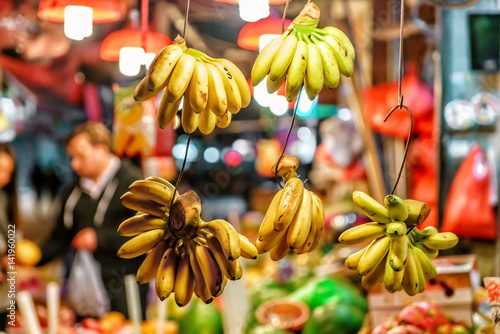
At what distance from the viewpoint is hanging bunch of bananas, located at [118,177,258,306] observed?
112 cm

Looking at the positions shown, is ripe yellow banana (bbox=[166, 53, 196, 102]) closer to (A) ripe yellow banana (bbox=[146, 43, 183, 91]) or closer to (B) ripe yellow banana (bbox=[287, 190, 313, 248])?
(A) ripe yellow banana (bbox=[146, 43, 183, 91])

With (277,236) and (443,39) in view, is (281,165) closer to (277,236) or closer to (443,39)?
(277,236)

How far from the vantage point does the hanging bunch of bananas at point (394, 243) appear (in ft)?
3.80

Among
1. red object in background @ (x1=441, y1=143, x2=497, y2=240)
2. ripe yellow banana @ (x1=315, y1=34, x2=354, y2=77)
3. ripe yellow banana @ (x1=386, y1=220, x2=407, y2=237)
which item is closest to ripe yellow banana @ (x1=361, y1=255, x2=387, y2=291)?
ripe yellow banana @ (x1=386, y1=220, x2=407, y2=237)

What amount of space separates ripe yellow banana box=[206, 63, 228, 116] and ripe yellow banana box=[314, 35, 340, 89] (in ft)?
0.75

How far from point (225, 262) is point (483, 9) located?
2.50 meters

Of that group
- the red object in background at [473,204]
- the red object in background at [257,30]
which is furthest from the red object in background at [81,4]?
the red object in background at [473,204]

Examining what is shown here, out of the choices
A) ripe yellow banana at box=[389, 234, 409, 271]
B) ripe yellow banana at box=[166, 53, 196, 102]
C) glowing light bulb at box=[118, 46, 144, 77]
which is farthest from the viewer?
glowing light bulb at box=[118, 46, 144, 77]

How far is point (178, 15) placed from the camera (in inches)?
123

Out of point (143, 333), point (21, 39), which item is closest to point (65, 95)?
point (21, 39)

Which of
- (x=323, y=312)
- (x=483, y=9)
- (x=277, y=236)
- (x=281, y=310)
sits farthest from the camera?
(x=483, y=9)

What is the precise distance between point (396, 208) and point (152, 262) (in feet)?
1.87

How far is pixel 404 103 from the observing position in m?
3.49

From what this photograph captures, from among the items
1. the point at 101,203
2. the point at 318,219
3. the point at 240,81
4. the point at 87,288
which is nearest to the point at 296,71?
the point at 240,81
